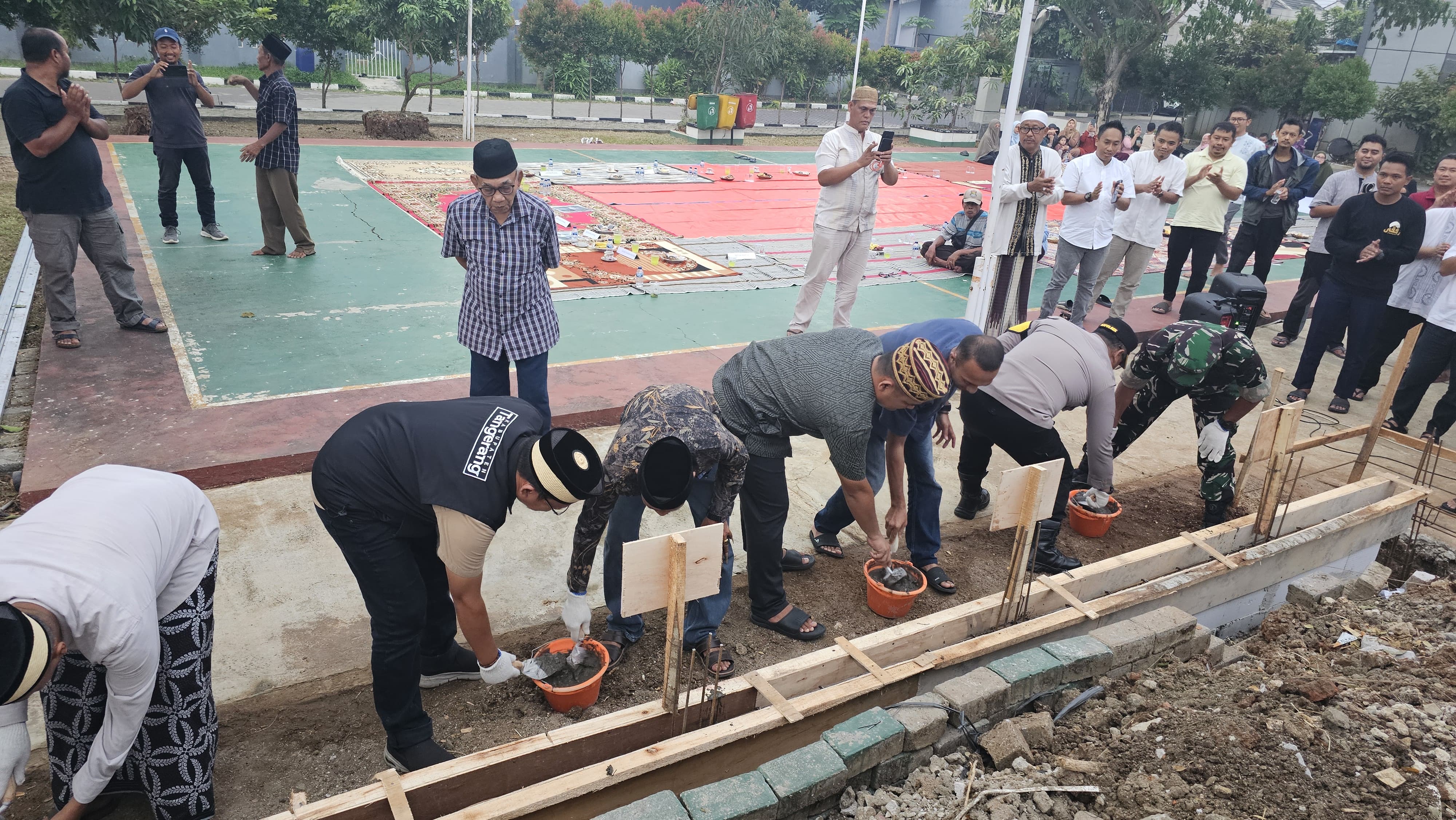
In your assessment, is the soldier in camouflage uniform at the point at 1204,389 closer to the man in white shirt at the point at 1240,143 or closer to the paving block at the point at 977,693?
the paving block at the point at 977,693

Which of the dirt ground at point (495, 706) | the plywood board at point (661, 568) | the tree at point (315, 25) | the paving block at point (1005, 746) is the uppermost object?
the tree at point (315, 25)

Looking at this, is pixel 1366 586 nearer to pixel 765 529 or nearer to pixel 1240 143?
pixel 765 529

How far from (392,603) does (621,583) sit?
1009 mm

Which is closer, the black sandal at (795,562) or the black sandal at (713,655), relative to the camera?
the black sandal at (713,655)

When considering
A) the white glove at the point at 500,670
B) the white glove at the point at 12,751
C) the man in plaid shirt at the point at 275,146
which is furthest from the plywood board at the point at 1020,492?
the man in plaid shirt at the point at 275,146

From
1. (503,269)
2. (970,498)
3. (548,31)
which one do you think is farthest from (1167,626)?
(548,31)

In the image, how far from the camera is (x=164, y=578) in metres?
2.38

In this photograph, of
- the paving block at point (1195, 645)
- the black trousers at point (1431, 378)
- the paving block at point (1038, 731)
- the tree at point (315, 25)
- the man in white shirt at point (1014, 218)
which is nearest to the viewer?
the paving block at point (1038, 731)

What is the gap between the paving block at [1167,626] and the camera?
12.3 ft

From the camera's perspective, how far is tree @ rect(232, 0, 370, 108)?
1827cm

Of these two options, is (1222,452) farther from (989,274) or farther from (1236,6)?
(1236,6)

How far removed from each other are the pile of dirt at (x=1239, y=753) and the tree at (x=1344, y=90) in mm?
27079

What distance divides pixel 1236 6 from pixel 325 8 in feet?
84.5

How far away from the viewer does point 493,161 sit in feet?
13.6
